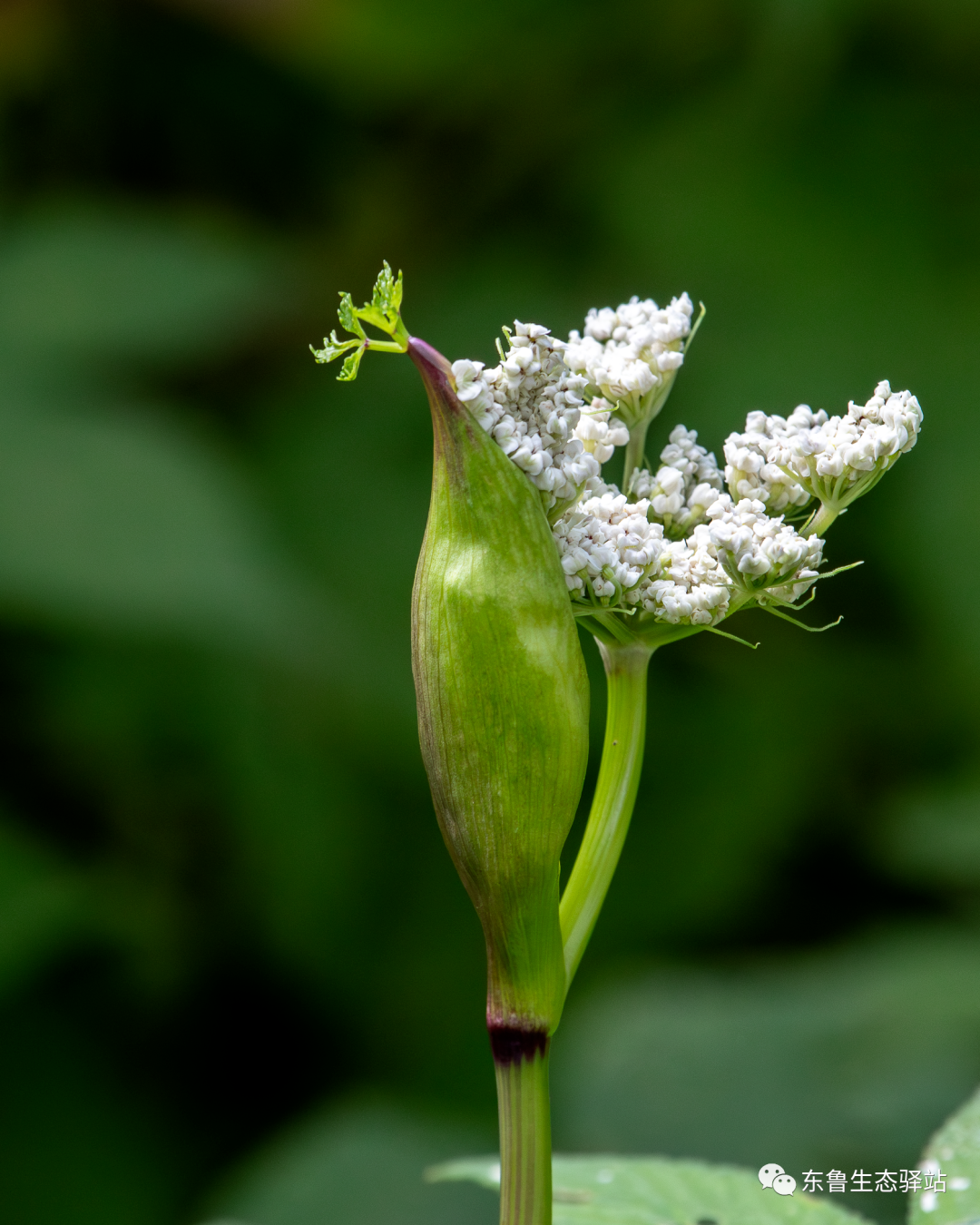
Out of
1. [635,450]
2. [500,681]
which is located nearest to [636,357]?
[635,450]

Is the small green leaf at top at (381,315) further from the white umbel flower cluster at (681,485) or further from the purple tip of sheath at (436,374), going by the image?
the white umbel flower cluster at (681,485)

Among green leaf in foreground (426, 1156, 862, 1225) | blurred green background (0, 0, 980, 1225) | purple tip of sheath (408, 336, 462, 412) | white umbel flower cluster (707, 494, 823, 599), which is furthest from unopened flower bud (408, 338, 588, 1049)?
blurred green background (0, 0, 980, 1225)

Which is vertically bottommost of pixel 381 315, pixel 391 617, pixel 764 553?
pixel 764 553

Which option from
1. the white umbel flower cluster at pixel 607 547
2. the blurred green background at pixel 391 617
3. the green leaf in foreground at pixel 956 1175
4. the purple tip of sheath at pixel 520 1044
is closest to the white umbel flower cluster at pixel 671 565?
the white umbel flower cluster at pixel 607 547

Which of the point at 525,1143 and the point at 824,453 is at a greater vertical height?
the point at 824,453

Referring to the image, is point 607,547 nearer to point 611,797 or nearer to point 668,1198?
point 611,797

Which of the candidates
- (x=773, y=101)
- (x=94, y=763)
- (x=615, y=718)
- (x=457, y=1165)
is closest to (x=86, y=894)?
(x=94, y=763)
